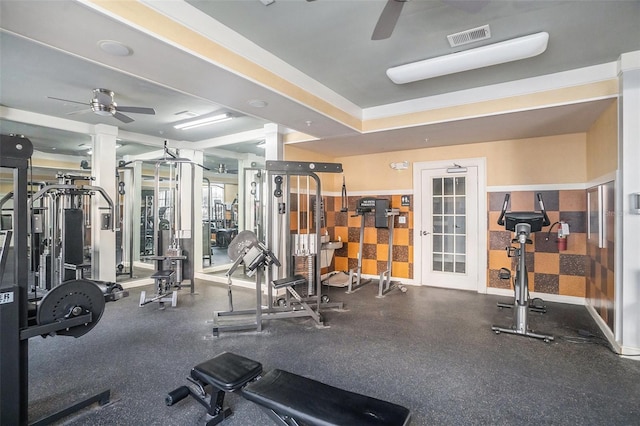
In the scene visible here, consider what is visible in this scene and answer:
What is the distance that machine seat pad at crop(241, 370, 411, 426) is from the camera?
155 cm

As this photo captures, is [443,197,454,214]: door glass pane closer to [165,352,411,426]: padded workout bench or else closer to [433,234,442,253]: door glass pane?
[433,234,442,253]: door glass pane

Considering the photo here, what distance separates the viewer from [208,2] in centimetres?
227

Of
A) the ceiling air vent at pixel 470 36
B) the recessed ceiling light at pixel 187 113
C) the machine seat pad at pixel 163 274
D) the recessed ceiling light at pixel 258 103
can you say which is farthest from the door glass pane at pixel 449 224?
the machine seat pad at pixel 163 274

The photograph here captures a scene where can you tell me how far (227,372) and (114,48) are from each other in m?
2.37

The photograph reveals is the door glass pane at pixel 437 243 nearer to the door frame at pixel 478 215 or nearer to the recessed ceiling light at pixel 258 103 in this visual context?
the door frame at pixel 478 215

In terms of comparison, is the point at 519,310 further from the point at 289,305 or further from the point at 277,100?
the point at 277,100

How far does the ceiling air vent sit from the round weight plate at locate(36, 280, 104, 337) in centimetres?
342

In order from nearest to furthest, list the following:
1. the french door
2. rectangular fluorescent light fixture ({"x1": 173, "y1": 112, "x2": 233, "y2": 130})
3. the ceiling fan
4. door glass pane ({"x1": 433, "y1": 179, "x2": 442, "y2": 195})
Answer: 1. the ceiling fan
2. rectangular fluorescent light fixture ({"x1": 173, "y1": 112, "x2": 233, "y2": 130})
3. the french door
4. door glass pane ({"x1": 433, "y1": 179, "x2": 442, "y2": 195})

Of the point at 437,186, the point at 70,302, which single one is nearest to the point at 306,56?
the point at 70,302

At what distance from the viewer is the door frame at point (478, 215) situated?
513 centimetres

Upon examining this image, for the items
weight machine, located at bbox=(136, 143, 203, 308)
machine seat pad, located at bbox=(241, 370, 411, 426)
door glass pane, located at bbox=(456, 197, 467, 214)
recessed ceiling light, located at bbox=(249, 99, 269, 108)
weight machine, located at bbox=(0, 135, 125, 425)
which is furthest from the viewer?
door glass pane, located at bbox=(456, 197, 467, 214)

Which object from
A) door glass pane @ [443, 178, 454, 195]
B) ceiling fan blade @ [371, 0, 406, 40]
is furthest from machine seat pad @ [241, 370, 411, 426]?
door glass pane @ [443, 178, 454, 195]

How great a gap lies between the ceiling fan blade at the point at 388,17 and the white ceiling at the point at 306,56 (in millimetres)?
307

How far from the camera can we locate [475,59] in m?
2.85
